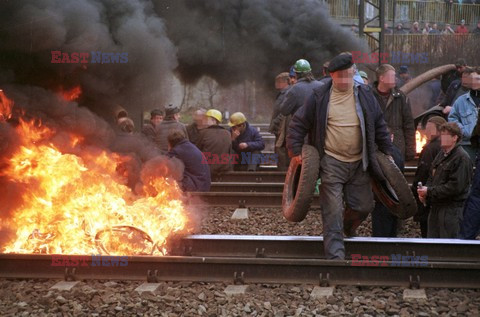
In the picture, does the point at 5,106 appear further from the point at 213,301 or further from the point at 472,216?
the point at 472,216

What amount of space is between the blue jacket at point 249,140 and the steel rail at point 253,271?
7.13 meters

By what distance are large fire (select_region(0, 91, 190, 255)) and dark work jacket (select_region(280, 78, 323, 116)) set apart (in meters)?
3.38

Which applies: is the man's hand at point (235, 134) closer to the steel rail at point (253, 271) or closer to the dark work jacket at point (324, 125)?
the dark work jacket at point (324, 125)

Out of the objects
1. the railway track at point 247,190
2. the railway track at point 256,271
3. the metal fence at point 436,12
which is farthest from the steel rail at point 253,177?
the metal fence at point 436,12

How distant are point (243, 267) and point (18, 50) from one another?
3.42 metres

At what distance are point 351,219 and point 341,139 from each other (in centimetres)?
90

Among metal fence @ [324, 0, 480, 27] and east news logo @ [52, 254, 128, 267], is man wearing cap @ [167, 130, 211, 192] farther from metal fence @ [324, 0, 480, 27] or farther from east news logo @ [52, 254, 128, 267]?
metal fence @ [324, 0, 480, 27]

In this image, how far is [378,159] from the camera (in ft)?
21.5

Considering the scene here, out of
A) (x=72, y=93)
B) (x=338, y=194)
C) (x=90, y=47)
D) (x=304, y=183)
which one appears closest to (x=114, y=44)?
(x=90, y=47)

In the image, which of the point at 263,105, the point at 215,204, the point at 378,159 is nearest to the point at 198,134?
the point at 215,204

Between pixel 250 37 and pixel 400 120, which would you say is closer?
pixel 400 120

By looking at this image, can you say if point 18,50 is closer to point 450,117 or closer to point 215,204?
point 215,204

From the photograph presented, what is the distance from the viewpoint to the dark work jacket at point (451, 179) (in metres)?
7.25

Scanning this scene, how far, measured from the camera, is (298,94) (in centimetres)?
996
